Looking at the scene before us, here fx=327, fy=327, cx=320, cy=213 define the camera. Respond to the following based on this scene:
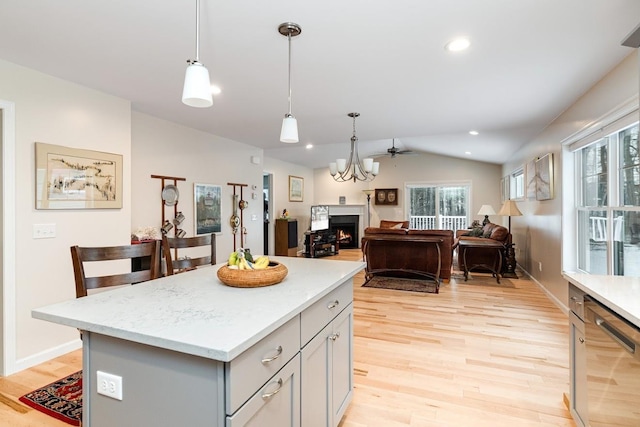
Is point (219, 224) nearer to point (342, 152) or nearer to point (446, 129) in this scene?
point (446, 129)

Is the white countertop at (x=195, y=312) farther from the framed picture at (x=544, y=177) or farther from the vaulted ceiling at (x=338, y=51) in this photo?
the framed picture at (x=544, y=177)

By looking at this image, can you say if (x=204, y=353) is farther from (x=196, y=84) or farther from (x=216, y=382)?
(x=196, y=84)

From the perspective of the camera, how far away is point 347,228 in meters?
9.98

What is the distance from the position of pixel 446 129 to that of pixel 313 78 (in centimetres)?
267

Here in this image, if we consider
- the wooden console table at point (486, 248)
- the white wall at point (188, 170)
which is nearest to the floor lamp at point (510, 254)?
the wooden console table at point (486, 248)

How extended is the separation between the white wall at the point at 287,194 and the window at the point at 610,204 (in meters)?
5.96

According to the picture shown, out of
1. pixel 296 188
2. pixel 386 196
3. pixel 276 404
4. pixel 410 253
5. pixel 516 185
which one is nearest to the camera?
pixel 276 404

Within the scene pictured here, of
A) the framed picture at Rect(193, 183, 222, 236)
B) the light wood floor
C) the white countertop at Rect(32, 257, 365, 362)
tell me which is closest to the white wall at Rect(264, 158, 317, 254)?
the framed picture at Rect(193, 183, 222, 236)

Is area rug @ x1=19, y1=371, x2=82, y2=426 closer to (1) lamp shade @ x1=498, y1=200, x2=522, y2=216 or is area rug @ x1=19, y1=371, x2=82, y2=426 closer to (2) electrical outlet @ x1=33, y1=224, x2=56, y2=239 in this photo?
(2) electrical outlet @ x1=33, y1=224, x2=56, y2=239

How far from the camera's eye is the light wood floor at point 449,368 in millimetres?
1972

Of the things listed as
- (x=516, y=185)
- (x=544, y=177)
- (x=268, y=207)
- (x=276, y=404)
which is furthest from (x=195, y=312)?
(x=516, y=185)

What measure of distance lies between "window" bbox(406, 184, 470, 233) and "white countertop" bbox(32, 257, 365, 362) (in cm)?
832

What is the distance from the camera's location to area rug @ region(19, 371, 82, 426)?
6.43 feet

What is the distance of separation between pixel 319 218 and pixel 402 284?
4.27 meters
